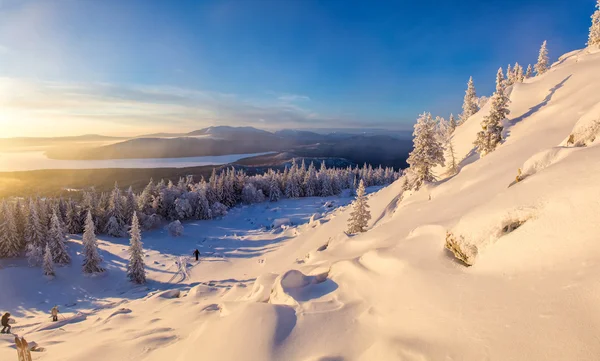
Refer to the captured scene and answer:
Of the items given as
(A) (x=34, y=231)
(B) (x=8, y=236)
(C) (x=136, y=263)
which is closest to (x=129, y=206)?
(A) (x=34, y=231)

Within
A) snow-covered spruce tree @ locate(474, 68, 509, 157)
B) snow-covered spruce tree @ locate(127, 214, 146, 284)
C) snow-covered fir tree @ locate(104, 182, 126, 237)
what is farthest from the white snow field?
snow-covered fir tree @ locate(104, 182, 126, 237)

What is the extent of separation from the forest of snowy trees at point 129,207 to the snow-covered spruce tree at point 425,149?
33.1 m

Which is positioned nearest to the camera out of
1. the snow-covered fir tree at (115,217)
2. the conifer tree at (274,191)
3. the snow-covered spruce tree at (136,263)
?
the snow-covered spruce tree at (136,263)

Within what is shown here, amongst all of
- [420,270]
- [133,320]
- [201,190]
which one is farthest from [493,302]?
[201,190]

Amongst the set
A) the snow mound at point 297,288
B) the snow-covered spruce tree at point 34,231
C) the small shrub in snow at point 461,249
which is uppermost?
the small shrub in snow at point 461,249

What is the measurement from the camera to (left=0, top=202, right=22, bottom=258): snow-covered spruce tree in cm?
3691

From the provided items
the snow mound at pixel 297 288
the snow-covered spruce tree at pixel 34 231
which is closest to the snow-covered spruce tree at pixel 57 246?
the snow-covered spruce tree at pixel 34 231

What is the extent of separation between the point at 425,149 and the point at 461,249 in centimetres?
2324

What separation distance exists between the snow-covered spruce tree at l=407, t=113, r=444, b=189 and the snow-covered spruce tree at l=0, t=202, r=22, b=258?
5291 cm

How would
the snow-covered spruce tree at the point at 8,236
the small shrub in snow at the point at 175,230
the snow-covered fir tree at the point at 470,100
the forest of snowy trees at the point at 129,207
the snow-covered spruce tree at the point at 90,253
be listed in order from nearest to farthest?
the snow-covered spruce tree at the point at 90,253 < the forest of snowy trees at the point at 129,207 < the snow-covered spruce tree at the point at 8,236 < the small shrub in snow at the point at 175,230 < the snow-covered fir tree at the point at 470,100

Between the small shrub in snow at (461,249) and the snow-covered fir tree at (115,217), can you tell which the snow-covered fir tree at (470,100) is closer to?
the small shrub in snow at (461,249)

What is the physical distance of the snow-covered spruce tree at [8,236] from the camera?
3691 cm

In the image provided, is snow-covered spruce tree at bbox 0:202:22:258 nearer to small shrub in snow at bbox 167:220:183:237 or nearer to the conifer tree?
small shrub in snow at bbox 167:220:183:237

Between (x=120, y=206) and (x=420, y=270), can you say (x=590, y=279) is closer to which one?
(x=420, y=270)
